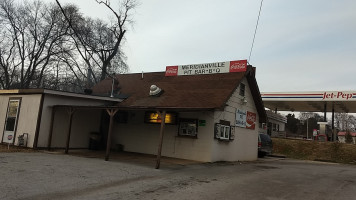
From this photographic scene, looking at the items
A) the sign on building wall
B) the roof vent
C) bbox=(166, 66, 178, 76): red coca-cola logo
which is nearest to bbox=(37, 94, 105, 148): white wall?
the roof vent

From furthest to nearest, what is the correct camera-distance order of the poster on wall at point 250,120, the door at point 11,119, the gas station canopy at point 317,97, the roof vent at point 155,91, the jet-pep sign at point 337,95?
the gas station canopy at point 317,97, the jet-pep sign at point 337,95, the poster on wall at point 250,120, the roof vent at point 155,91, the door at point 11,119

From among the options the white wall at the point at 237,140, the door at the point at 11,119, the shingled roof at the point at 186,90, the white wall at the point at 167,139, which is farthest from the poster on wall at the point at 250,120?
the door at the point at 11,119

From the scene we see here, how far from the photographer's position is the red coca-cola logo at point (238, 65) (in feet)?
57.8

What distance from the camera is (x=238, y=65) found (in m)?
17.9

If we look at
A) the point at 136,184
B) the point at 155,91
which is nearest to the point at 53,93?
the point at 155,91

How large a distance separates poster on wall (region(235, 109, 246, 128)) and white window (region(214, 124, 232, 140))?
1248mm

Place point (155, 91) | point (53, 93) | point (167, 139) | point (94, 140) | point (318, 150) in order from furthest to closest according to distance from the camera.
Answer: point (318, 150) → point (94, 140) → point (155, 91) → point (167, 139) → point (53, 93)

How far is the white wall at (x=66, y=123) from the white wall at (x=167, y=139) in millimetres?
1665

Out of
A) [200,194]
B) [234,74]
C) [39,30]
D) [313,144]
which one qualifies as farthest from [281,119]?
[200,194]

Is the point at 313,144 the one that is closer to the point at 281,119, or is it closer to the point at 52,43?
the point at 281,119

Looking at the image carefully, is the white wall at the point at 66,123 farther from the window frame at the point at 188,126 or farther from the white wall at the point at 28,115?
the window frame at the point at 188,126

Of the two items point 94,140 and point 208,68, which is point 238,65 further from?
point 94,140

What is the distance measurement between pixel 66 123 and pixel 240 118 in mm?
9889

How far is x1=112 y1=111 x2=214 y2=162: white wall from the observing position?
49.7ft
